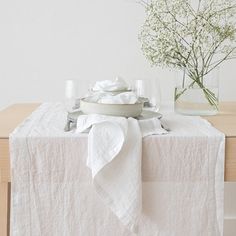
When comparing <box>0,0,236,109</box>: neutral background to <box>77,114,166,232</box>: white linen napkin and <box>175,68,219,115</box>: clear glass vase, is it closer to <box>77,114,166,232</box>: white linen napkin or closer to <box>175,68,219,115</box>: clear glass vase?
<box>175,68,219,115</box>: clear glass vase

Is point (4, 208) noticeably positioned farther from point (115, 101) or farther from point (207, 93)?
point (207, 93)

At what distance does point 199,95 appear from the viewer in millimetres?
1395

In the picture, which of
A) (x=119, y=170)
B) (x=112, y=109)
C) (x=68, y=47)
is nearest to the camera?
(x=119, y=170)

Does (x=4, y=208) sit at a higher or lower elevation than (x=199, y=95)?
lower

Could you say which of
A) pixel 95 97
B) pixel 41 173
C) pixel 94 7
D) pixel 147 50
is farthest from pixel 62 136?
pixel 94 7

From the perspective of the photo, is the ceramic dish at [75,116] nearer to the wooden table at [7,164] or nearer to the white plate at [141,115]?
the white plate at [141,115]

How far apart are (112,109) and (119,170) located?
0.18 meters

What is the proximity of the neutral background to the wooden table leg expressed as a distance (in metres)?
1.04

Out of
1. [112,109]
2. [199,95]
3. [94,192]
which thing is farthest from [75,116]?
[199,95]

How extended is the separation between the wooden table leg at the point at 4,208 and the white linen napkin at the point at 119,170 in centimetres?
21

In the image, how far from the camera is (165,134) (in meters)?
1.08

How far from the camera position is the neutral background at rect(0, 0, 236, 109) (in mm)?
2033

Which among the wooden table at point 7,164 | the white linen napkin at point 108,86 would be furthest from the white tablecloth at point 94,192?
the white linen napkin at point 108,86

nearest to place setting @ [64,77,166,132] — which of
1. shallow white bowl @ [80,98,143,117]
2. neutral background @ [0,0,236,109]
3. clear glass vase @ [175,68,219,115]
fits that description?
shallow white bowl @ [80,98,143,117]
